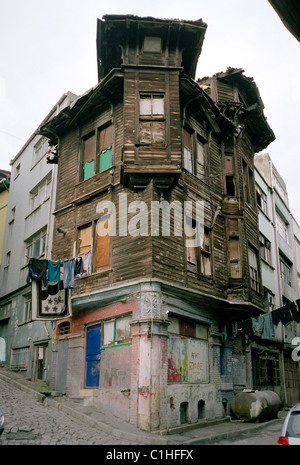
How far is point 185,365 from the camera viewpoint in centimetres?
1459

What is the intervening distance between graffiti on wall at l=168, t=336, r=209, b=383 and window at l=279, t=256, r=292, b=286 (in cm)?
1527

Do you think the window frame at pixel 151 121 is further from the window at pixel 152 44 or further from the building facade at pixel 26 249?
the building facade at pixel 26 249

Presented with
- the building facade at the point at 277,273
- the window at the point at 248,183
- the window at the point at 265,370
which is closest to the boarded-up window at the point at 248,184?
the window at the point at 248,183

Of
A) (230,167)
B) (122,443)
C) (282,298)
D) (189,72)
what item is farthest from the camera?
(282,298)

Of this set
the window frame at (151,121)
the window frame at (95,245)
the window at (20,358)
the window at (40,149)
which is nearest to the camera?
the window frame at (151,121)

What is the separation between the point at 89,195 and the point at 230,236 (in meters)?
6.74

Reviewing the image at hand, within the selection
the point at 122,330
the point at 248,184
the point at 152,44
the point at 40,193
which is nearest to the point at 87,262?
the point at 122,330

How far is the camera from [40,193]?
2470 cm

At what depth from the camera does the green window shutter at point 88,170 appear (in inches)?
712

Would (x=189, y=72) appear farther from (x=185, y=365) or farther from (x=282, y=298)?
(x=282, y=298)

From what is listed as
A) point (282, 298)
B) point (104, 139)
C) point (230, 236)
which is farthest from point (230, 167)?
point (282, 298)

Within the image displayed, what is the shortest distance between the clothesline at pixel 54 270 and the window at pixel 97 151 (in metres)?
4.40

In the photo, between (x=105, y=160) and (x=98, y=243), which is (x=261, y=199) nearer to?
(x=105, y=160)

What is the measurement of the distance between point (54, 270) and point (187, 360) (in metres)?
5.90
